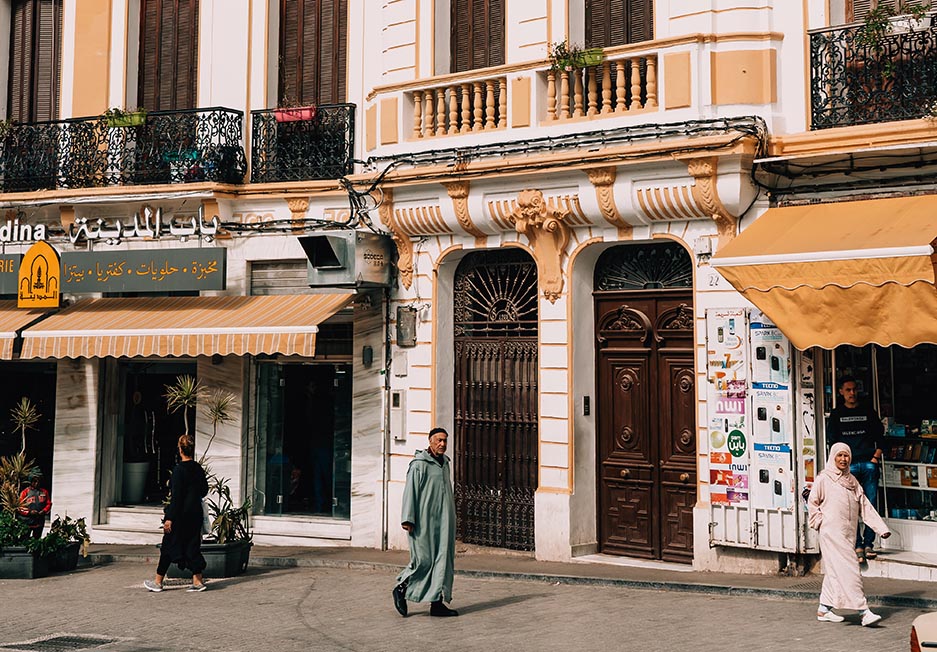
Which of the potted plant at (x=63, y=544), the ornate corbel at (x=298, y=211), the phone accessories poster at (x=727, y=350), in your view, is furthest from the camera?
the ornate corbel at (x=298, y=211)

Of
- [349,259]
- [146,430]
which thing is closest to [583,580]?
[349,259]

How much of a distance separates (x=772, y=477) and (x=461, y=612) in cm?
348

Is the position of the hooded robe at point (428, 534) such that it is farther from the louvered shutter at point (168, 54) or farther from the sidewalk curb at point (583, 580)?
the louvered shutter at point (168, 54)

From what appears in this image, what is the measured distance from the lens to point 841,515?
9836mm

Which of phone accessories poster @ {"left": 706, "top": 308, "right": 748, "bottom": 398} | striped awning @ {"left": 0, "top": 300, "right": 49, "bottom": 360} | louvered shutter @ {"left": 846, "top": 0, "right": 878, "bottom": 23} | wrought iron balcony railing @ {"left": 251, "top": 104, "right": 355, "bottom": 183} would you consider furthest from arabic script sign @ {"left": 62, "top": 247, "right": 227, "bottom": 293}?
louvered shutter @ {"left": 846, "top": 0, "right": 878, "bottom": 23}

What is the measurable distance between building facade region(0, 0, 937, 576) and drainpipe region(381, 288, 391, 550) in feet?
0.13

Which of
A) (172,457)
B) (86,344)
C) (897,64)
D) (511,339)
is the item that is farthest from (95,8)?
(897,64)

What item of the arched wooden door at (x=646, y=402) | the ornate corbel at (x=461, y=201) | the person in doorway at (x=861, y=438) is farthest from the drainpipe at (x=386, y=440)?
the person in doorway at (x=861, y=438)

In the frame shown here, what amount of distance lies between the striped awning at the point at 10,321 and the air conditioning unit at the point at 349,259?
407 cm

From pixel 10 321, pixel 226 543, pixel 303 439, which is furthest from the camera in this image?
pixel 10 321

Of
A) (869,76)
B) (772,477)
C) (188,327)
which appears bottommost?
(772,477)

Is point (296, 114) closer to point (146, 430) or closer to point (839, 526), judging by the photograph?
point (146, 430)

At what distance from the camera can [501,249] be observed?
1438 cm

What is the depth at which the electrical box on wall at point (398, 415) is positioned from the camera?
14.8m
